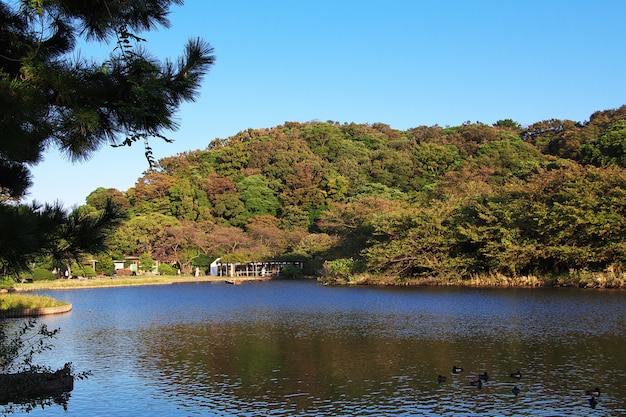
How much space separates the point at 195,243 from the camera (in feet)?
166

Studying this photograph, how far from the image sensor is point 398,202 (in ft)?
143

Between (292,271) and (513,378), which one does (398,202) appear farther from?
(513,378)

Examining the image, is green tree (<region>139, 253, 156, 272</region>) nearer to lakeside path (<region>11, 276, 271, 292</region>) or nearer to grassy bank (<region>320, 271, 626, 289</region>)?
lakeside path (<region>11, 276, 271, 292</region>)

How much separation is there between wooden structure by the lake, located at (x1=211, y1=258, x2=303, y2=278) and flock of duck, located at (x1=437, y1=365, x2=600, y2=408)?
38.9m

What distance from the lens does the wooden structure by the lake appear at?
49469mm

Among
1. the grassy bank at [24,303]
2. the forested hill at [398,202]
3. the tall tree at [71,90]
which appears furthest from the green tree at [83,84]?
the grassy bank at [24,303]

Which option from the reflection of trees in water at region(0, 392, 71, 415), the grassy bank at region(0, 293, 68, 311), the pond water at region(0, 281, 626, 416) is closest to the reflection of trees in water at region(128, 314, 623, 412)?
the pond water at region(0, 281, 626, 416)

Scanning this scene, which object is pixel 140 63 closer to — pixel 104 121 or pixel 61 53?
pixel 104 121

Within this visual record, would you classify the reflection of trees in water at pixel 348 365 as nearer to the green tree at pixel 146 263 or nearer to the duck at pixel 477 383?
the duck at pixel 477 383

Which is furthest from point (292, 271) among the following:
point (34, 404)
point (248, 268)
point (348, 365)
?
point (34, 404)

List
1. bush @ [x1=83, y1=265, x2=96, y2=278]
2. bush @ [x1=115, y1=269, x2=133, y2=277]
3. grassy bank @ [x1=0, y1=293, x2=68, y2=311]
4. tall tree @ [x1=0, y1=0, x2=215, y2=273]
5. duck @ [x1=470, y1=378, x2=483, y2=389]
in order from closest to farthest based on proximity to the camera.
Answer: tall tree @ [x1=0, y1=0, x2=215, y2=273] → duck @ [x1=470, y1=378, x2=483, y2=389] → grassy bank @ [x1=0, y1=293, x2=68, y2=311] → bush @ [x1=83, y1=265, x2=96, y2=278] → bush @ [x1=115, y1=269, x2=133, y2=277]

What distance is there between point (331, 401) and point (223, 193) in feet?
176

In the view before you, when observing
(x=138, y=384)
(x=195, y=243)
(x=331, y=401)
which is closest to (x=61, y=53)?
(x=331, y=401)

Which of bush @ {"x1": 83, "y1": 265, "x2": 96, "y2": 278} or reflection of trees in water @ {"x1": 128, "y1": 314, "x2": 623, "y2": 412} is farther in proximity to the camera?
bush @ {"x1": 83, "y1": 265, "x2": 96, "y2": 278}
